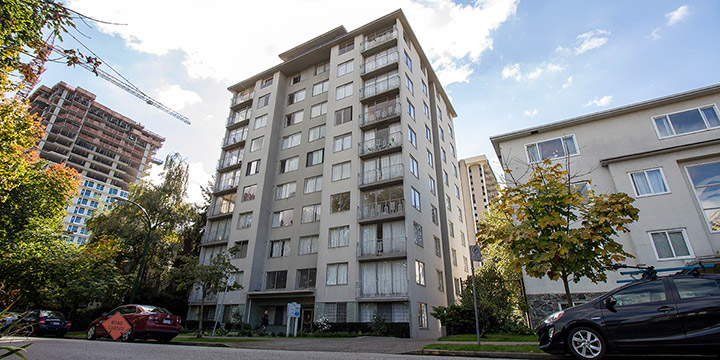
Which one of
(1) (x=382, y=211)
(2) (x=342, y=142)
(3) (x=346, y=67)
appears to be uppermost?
(3) (x=346, y=67)

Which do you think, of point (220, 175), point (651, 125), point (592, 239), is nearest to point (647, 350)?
point (592, 239)

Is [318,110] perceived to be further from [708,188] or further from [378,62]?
[708,188]

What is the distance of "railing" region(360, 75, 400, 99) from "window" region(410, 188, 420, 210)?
9.02 m

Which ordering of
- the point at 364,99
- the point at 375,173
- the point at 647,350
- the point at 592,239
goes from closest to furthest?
the point at 647,350, the point at 592,239, the point at 375,173, the point at 364,99

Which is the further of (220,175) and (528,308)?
(220,175)

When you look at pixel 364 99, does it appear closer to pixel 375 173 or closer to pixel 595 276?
pixel 375 173

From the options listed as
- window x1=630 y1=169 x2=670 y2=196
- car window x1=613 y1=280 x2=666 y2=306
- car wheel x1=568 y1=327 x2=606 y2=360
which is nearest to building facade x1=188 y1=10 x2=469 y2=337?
window x1=630 y1=169 x2=670 y2=196

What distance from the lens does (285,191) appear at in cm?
3228

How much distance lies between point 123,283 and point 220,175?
13.7 metres

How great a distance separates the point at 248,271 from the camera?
2877cm

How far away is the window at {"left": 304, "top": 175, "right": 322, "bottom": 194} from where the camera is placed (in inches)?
1194

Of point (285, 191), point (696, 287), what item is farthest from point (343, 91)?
point (696, 287)

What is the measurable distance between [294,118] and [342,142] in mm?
8471

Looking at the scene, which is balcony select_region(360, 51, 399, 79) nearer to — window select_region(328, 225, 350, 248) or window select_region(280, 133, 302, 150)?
window select_region(280, 133, 302, 150)
